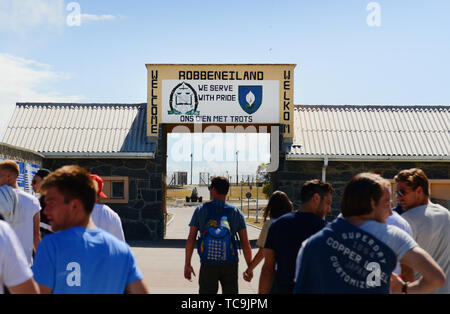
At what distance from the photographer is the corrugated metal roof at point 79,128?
1474 cm

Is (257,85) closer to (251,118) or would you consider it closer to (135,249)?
(251,118)

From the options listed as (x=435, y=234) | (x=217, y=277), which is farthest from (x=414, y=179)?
(x=217, y=277)

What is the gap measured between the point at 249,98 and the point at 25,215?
1052 cm

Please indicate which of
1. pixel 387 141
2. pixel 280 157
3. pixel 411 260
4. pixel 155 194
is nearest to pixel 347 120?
pixel 387 141

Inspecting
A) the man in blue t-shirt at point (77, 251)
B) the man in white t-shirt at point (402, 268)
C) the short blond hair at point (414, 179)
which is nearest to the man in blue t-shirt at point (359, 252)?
the man in white t-shirt at point (402, 268)

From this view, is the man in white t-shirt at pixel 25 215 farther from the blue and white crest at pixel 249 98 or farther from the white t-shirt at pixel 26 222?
the blue and white crest at pixel 249 98

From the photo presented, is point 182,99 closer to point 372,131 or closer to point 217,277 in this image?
point 372,131

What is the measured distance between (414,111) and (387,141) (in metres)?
2.57

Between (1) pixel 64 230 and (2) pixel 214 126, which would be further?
(2) pixel 214 126

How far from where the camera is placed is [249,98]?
48.3 ft

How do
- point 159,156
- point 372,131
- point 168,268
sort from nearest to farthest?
point 168,268
point 159,156
point 372,131

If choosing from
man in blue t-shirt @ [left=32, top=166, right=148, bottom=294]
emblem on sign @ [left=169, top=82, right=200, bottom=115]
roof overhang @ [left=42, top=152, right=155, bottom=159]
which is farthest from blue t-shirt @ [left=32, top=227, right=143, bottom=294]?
emblem on sign @ [left=169, top=82, right=200, bottom=115]

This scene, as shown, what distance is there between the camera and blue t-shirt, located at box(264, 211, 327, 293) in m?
3.65
